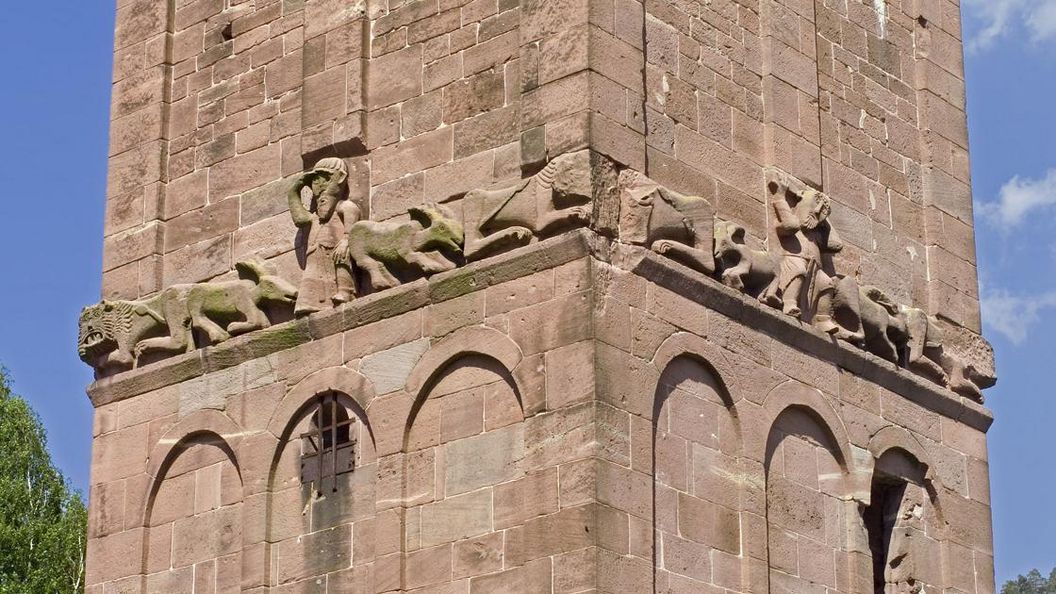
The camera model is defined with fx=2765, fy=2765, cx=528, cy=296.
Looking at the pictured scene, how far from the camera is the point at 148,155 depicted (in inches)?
914

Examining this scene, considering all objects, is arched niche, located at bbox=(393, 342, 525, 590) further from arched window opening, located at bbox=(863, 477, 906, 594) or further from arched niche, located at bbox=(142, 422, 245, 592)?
arched window opening, located at bbox=(863, 477, 906, 594)

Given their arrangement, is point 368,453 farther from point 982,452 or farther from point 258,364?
point 982,452

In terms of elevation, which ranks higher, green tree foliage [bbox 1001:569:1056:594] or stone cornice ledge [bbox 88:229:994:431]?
green tree foliage [bbox 1001:569:1056:594]

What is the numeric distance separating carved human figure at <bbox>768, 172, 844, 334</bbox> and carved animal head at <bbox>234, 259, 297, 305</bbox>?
3.85m

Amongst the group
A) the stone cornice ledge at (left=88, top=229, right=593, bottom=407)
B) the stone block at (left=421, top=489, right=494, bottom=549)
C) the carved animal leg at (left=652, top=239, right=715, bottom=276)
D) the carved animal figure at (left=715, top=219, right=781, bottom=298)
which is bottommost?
the stone block at (left=421, top=489, right=494, bottom=549)

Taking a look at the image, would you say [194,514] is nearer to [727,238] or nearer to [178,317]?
[178,317]

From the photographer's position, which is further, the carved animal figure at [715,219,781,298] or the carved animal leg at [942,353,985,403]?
the carved animal leg at [942,353,985,403]

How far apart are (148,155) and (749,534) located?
6.36 m

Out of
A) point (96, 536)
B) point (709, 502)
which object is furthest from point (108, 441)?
point (709, 502)

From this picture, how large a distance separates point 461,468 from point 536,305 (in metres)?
1.30

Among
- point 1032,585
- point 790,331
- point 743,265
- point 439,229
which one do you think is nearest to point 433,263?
point 439,229

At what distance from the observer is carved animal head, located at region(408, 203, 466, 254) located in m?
20.6

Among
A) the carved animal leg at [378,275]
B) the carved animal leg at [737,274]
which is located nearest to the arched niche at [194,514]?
the carved animal leg at [378,275]

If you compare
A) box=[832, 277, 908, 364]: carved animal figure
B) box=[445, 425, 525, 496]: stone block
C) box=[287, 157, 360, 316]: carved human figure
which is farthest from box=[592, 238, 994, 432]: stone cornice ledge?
box=[287, 157, 360, 316]: carved human figure
